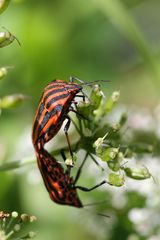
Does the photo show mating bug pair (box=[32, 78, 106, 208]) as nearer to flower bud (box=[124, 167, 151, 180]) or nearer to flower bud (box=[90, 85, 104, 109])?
flower bud (box=[90, 85, 104, 109])

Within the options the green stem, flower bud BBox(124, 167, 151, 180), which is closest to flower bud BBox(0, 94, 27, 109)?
flower bud BBox(124, 167, 151, 180)

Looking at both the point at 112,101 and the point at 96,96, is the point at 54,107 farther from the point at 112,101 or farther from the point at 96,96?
the point at 112,101

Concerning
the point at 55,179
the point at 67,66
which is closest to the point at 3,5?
the point at 55,179

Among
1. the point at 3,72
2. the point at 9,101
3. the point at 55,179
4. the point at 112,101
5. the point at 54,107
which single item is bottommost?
the point at 55,179

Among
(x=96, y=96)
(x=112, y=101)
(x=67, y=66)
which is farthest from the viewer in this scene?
(x=67, y=66)

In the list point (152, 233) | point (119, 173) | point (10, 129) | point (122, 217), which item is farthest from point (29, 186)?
point (119, 173)

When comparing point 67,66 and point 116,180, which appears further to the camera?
point 67,66

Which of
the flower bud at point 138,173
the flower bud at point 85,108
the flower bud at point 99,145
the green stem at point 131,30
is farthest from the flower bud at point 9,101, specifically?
the green stem at point 131,30
